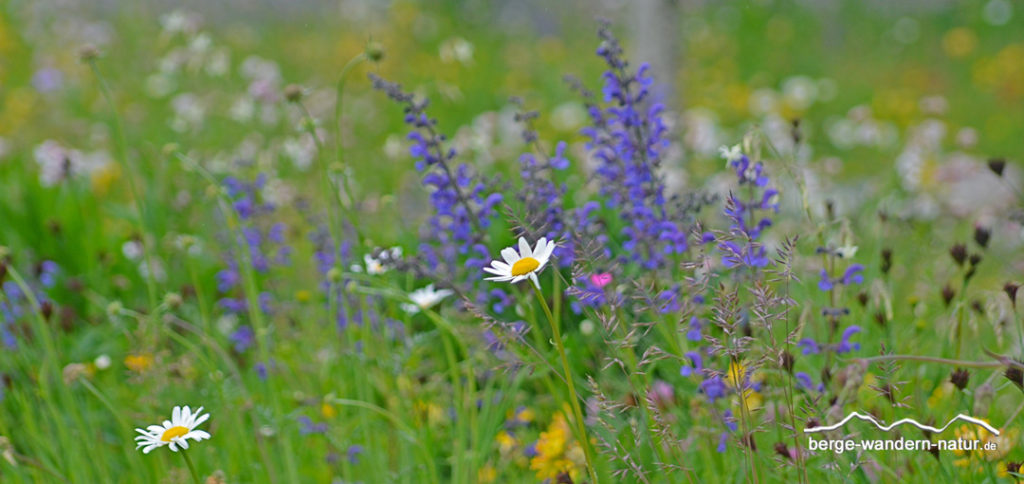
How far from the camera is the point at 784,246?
1.27 metres

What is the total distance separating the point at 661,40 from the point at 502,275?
11.1 ft

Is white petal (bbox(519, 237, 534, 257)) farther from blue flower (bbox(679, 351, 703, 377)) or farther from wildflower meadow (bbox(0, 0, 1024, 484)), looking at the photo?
blue flower (bbox(679, 351, 703, 377))

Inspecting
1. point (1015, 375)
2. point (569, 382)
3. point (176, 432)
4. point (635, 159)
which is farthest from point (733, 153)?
point (176, 432)

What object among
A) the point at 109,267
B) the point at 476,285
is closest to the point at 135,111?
the point at 109,267

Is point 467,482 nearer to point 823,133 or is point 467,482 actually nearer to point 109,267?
point 109,267

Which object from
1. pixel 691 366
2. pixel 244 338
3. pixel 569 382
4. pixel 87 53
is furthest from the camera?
pixel 244 338

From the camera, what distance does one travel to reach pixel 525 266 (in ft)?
4.14

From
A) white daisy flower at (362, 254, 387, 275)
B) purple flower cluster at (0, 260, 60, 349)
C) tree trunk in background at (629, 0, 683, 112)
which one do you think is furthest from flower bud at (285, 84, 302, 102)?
tree trunk in background at (629, 0, 683, 112)

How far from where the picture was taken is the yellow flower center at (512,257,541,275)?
4.12 feet

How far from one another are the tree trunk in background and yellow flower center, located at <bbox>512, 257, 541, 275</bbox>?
3.24m

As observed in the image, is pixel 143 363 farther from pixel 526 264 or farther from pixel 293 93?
pixel 526 264

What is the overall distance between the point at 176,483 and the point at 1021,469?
174 cm

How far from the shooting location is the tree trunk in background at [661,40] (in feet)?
14.5

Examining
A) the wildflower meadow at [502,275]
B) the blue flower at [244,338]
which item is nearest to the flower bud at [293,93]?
the wildflower meadow at [502,275]
